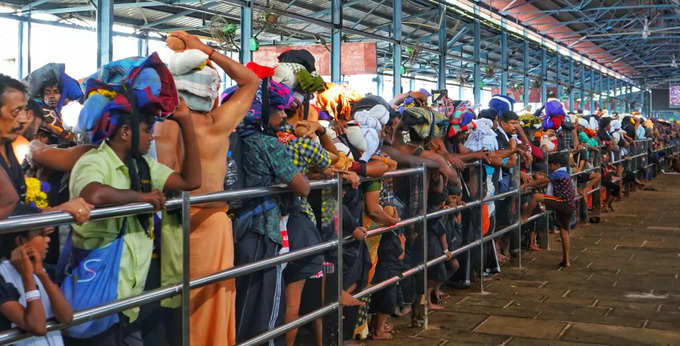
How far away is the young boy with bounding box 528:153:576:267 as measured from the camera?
8.18m

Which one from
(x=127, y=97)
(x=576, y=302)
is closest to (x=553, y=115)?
(x=576, y=302)

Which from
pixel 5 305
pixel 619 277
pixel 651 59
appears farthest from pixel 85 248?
pixel 651 59

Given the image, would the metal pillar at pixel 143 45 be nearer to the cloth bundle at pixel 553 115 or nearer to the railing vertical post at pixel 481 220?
the cloth bundle at pixel 553 115

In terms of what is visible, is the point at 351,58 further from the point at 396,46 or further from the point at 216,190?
the point at 216,190

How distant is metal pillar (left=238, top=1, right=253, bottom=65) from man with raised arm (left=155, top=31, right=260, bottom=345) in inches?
269

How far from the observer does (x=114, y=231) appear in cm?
269

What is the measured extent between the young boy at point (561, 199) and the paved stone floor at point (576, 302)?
0.36 m

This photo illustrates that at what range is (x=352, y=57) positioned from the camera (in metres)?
14.0

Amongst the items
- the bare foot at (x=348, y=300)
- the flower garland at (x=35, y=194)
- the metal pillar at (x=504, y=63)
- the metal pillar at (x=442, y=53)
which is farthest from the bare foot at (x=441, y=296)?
the metal pillar at (x=504, y=63)

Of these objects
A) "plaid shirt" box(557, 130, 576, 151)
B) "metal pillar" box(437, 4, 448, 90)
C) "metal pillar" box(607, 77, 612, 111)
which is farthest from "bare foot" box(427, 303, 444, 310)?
"metal pillar" box(607, 77, 612, 111)

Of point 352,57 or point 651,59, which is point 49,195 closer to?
point 352,57

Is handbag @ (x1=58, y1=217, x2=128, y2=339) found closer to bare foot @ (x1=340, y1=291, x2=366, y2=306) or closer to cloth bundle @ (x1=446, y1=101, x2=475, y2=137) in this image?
bare foot @ (x1=340, y1=291, x2=366, y2=306)

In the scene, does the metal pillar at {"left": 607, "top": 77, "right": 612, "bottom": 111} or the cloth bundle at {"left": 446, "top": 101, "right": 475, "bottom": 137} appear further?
the metal pillar at {"left": 607, "top": 77, "right": 612, "bottom": 111}

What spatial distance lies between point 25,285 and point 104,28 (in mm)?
6582
